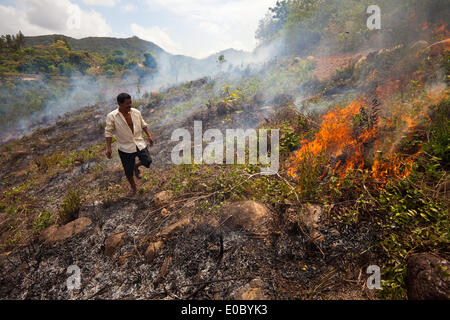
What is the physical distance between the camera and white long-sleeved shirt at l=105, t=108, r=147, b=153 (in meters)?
3.01

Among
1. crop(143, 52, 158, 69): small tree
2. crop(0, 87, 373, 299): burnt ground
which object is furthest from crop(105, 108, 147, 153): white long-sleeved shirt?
crop(143, 52, 158, 69): small tree

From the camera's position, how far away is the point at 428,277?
1402 mm

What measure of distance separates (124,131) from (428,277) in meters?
3.81

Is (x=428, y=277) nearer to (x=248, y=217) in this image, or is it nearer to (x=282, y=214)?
(x=282, y=214)

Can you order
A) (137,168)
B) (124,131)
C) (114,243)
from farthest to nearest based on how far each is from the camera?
(137,168) < (124,131) < (114,243)

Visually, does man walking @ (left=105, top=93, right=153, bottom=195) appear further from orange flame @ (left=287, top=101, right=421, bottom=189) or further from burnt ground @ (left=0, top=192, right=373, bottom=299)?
orange flame @ (left=287, top=101, right=421, bottom=189)

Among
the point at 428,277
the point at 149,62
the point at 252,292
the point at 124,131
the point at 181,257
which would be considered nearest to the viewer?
the point at 428,277

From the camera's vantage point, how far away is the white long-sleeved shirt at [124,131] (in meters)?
3.01

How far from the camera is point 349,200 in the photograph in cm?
222

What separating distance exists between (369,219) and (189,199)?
2.33 metres

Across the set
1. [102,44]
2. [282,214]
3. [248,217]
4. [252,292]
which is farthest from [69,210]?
[102,44]

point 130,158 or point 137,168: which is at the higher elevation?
point 130,158

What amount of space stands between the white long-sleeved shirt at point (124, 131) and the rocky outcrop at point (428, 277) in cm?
365
